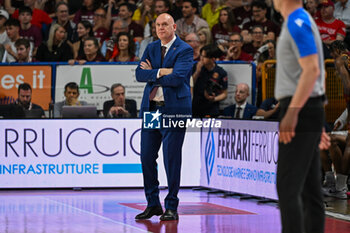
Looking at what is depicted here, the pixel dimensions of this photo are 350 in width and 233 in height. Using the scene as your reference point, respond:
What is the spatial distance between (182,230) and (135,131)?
15.2 feet

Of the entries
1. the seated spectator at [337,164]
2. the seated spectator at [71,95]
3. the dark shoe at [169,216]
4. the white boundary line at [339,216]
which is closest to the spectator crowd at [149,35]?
the seated spectator at [71,95]

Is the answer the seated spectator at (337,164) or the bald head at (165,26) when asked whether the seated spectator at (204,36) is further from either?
the bald head at (165,26)

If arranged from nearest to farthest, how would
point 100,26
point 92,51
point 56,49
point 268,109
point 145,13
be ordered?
1. point 268,109
2. point 92,51
3. point 56,49
4. point 100,26
5. point 145,13

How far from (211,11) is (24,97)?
219 inches

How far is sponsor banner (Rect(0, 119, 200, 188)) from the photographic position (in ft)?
39.6

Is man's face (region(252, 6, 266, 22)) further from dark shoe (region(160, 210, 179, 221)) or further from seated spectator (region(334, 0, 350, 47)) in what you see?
dark shoe (region(160, 210, 179, 221))

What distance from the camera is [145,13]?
1633cm

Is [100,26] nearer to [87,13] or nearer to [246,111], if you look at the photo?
[87,13]

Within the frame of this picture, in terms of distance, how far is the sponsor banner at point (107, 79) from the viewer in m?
13.8

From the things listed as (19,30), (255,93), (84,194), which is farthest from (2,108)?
(255,93)

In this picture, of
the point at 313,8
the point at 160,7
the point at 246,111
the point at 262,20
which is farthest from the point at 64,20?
the point at 313,8

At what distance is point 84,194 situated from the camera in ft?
37.7

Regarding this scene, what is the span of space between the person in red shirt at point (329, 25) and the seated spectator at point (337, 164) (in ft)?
12.5

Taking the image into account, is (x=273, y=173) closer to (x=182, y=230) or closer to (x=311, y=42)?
(x=182, y=230)
